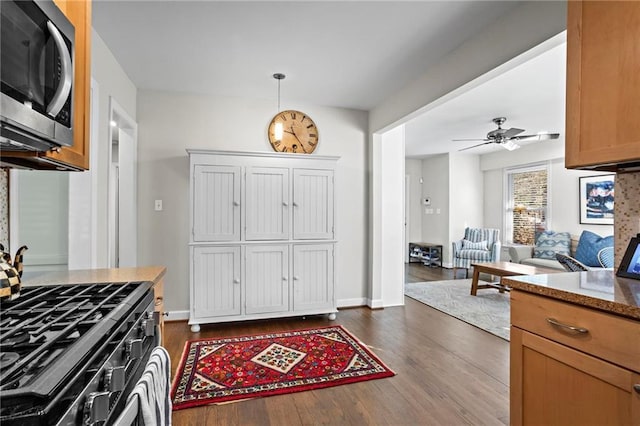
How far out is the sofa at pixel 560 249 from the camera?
475 cm

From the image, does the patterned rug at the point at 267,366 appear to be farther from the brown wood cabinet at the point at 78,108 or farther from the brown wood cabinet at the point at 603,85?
the brown wood cabinet at the point at 603,85

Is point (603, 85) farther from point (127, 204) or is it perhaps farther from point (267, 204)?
point (127, 204)

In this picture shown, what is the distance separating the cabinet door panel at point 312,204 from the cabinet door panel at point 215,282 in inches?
28.7

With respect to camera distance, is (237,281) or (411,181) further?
(411,181)

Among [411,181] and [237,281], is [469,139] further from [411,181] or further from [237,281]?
[237,281]

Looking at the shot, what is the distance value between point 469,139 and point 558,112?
62.3 inches

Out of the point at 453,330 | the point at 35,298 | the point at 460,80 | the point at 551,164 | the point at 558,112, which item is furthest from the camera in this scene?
the point at 551,164

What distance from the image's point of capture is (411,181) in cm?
820

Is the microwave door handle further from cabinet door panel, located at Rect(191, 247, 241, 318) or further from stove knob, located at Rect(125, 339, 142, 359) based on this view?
cabinet door panel, located at Rect(191, 247, 241, 318)

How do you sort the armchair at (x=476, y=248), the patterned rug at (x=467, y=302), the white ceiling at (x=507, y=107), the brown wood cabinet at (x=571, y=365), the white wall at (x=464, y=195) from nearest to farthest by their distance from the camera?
1. the brown wood cabinet at (x=571, y=365)
2. the white ceiling at (x=507, y=107)
3. the patterned rug at (x=467, y=302)
4. the armchair at (x=476, y=248)
5. the white wall at (x=464, y=195)

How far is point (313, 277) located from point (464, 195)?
16.6 ft

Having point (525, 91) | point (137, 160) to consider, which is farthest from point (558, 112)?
point (137, 160)

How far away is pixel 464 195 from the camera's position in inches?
293

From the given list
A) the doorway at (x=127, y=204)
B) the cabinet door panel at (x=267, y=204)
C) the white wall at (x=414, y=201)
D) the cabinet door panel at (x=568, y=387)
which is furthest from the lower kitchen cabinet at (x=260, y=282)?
the white wall at (x=414, y=201)
